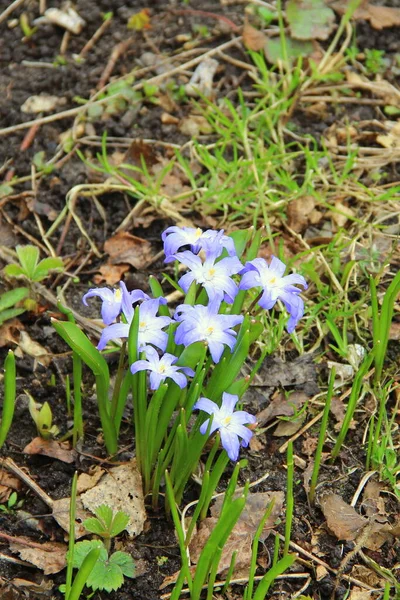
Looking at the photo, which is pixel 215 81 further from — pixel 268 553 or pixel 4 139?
pixel 268 553

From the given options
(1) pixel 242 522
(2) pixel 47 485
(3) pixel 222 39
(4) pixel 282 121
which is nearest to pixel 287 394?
(1) pixel 242 522

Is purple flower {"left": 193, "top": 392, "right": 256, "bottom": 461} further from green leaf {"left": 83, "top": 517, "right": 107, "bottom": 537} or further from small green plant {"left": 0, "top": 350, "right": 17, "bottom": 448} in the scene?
small green plant {"left": 0, "top": 350, "right": 17, "bottom": 448}

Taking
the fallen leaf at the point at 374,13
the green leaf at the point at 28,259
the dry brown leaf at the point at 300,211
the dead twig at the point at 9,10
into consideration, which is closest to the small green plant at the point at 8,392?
the green leaf at the point at 28,259

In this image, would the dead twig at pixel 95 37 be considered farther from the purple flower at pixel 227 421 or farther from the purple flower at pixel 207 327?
the purple flower at pixel 227 421

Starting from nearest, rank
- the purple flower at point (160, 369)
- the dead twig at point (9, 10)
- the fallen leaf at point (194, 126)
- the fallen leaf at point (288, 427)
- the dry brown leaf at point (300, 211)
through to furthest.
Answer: the purple flower at point (160, 369)
the fallen leaf at point (288, 427)
the dry brown leaf at point (300, 211)
the fallen leaf at point (194, 126)
the dead twig at point (9, 10)

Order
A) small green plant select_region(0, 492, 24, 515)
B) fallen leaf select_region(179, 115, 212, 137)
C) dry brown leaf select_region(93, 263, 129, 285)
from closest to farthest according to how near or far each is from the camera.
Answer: small green plant select_region(0, 492, 24, 515), dry brown leaf select_region(93, 263, 129, 285), fallen leaf select_region(179, 115, 212, 137)

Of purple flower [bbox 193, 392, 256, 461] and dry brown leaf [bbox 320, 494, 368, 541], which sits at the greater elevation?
purple flower [bbox 193, 392, 256, 461]

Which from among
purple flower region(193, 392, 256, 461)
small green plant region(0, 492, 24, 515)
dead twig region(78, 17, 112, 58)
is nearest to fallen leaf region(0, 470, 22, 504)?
small green plant region(0, 492, 24, 515)
